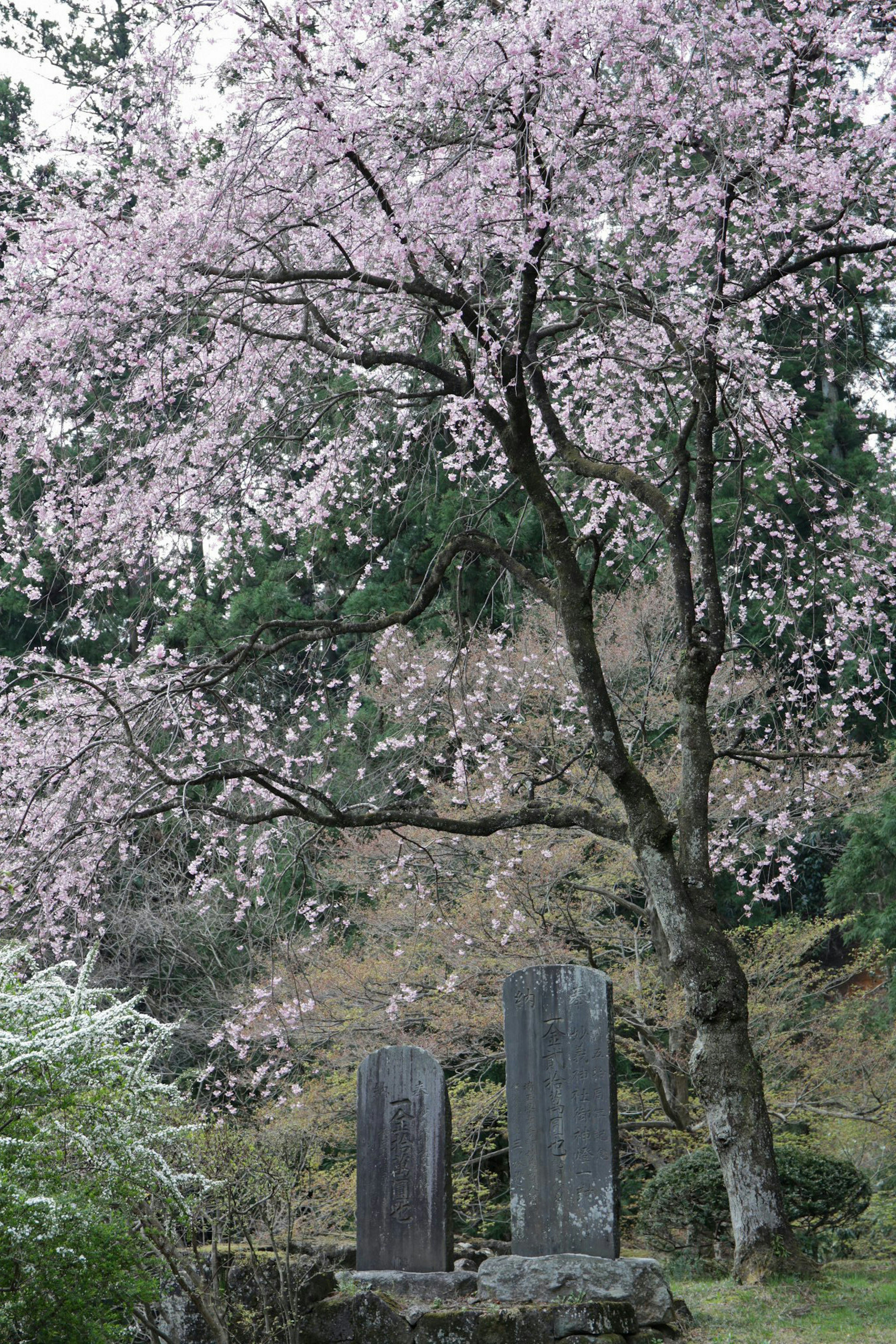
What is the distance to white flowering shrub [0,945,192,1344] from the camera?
11.9 ft

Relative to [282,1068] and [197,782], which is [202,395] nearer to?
[197,782]

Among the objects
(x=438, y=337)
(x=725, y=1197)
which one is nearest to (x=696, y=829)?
(x=725, y=1197)

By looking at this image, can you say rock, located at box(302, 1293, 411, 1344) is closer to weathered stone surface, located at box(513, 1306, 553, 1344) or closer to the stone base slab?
the stone base slab

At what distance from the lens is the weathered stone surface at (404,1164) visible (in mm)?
5766

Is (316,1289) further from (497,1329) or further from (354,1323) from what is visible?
(497,1329)

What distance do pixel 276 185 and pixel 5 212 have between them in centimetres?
142

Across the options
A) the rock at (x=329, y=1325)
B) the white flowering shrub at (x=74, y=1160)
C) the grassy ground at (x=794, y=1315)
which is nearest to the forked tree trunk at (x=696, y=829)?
the grassy ground at (x=794, y=1315)

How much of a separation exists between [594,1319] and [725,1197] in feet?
10.2

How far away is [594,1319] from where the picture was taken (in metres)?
4.73

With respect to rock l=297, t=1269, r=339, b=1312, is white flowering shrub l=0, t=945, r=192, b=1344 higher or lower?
higher

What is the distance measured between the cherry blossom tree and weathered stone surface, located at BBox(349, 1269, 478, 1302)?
1339mm

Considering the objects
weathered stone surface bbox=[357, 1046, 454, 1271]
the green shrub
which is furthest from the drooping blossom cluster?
the green shrub

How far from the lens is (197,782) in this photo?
590 centimetres

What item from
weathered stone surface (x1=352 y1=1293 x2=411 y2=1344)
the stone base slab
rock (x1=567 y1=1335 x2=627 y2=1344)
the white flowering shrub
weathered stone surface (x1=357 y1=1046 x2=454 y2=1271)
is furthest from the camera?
weathered stone surface (x1=357 y1=1046 x2=454 y2=1271)
